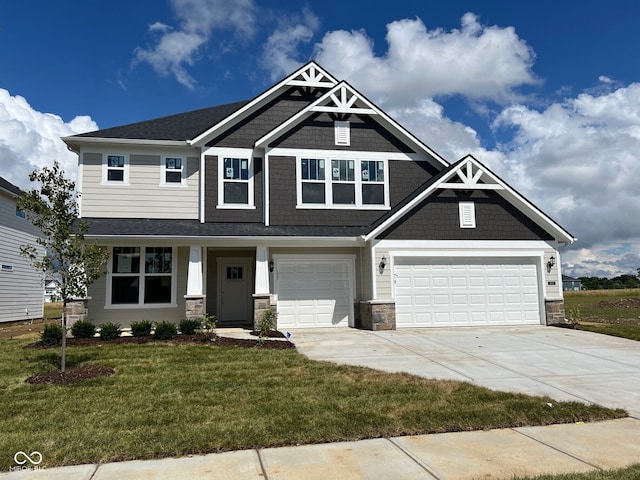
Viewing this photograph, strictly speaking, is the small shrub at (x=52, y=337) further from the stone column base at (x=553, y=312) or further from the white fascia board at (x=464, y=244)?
the stone column base at (x=553, y=312)

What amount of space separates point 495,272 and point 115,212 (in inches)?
494

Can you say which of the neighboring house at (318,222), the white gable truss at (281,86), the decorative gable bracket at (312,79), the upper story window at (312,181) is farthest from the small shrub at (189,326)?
the decorative gable bracket at (312,79)

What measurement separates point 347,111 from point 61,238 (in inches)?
407

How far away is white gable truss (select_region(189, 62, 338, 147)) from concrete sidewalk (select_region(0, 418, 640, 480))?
1205cm

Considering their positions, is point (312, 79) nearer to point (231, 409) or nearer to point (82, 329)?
point (82, 329)

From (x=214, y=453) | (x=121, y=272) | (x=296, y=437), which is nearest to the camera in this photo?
(x=214, y=453)

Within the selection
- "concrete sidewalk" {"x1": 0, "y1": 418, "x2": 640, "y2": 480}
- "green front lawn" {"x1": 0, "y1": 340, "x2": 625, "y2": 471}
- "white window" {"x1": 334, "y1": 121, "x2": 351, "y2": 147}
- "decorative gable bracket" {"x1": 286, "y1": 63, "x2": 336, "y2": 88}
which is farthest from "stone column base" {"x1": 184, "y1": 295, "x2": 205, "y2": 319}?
"concrete sidewalk" {"x1": 0, "y1": 418, "x2": 640, "y2": 480}

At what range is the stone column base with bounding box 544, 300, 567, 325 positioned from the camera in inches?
583

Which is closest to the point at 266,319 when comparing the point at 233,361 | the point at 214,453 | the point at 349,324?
the point at 233,361


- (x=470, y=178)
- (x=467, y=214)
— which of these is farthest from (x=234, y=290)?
(x=470, y=178)

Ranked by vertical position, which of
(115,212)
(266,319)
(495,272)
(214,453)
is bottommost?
(214,453)

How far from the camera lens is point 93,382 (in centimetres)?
749

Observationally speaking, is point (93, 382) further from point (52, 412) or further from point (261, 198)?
point (261, 198)

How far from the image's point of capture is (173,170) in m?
15.4
